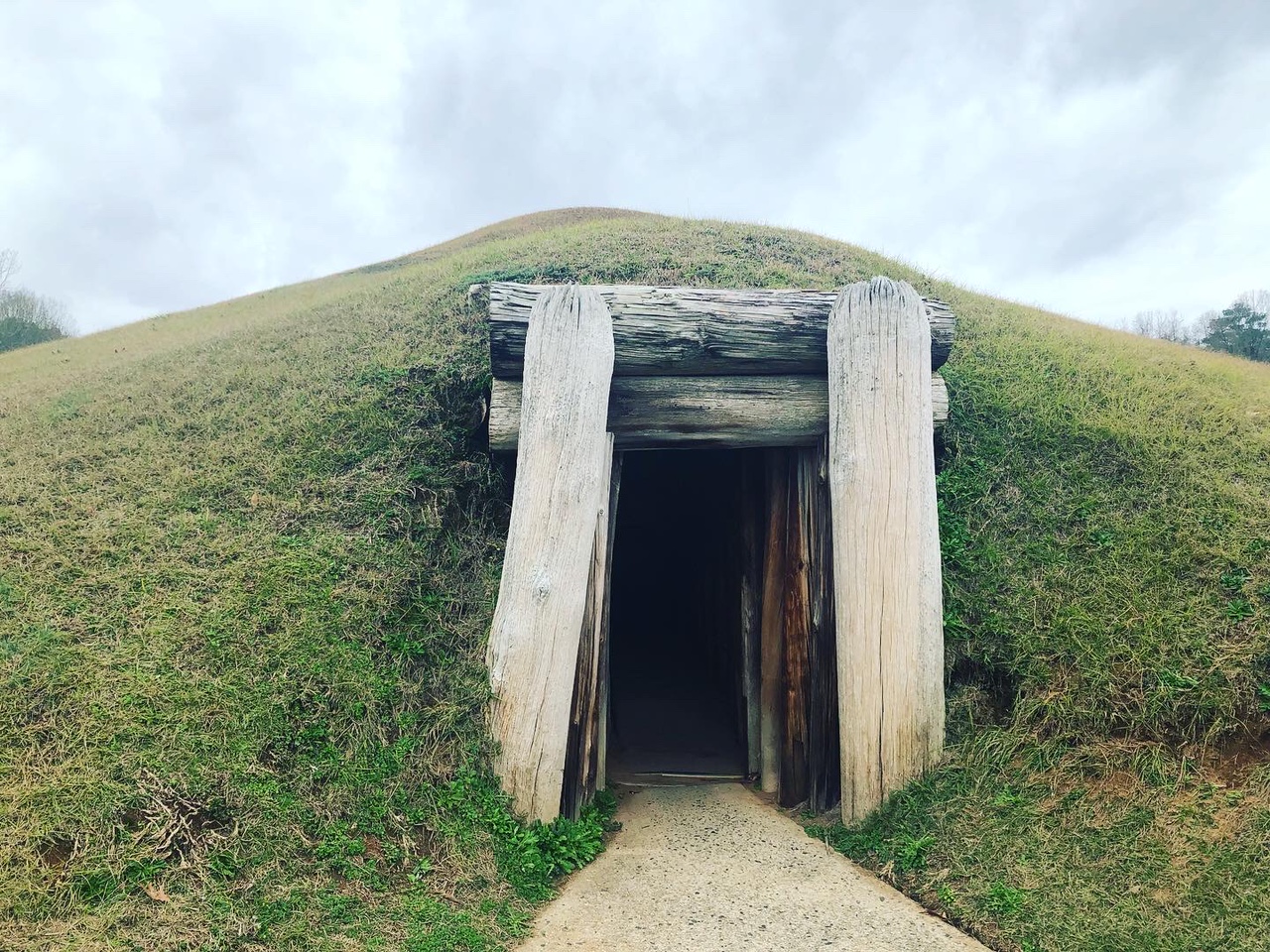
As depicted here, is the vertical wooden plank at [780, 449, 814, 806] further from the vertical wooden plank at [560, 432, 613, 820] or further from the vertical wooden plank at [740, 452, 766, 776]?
the vertical wooden plank at [560, 432, 613, 820]

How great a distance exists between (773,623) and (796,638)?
0.37 meters

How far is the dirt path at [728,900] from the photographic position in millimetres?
3832

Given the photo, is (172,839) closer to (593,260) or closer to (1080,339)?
(593,260)

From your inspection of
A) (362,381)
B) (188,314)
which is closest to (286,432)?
(362,381)

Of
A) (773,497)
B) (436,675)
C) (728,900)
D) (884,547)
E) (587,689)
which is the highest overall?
(773,497)

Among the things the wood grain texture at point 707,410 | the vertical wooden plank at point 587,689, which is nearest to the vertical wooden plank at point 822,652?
the wood grain texture at point 707,410

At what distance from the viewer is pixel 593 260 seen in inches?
400

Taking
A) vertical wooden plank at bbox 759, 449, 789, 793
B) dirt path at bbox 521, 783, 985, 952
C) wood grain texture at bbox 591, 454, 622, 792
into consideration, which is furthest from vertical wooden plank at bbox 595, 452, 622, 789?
vertical wooden plank at bbox 759, 449, 789, 793

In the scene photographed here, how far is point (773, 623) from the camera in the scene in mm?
6148

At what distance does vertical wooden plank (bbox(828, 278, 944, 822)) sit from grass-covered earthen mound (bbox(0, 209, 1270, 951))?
0.87 feet

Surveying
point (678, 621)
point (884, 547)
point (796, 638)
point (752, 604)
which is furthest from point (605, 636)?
point (678, 621)

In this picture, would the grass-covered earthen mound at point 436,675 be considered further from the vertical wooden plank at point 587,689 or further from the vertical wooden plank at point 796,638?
the vertical wooden plank at point 796,638

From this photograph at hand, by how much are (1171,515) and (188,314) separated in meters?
20.6

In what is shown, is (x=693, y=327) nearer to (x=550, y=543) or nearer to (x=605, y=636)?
(x=550, y=543)
